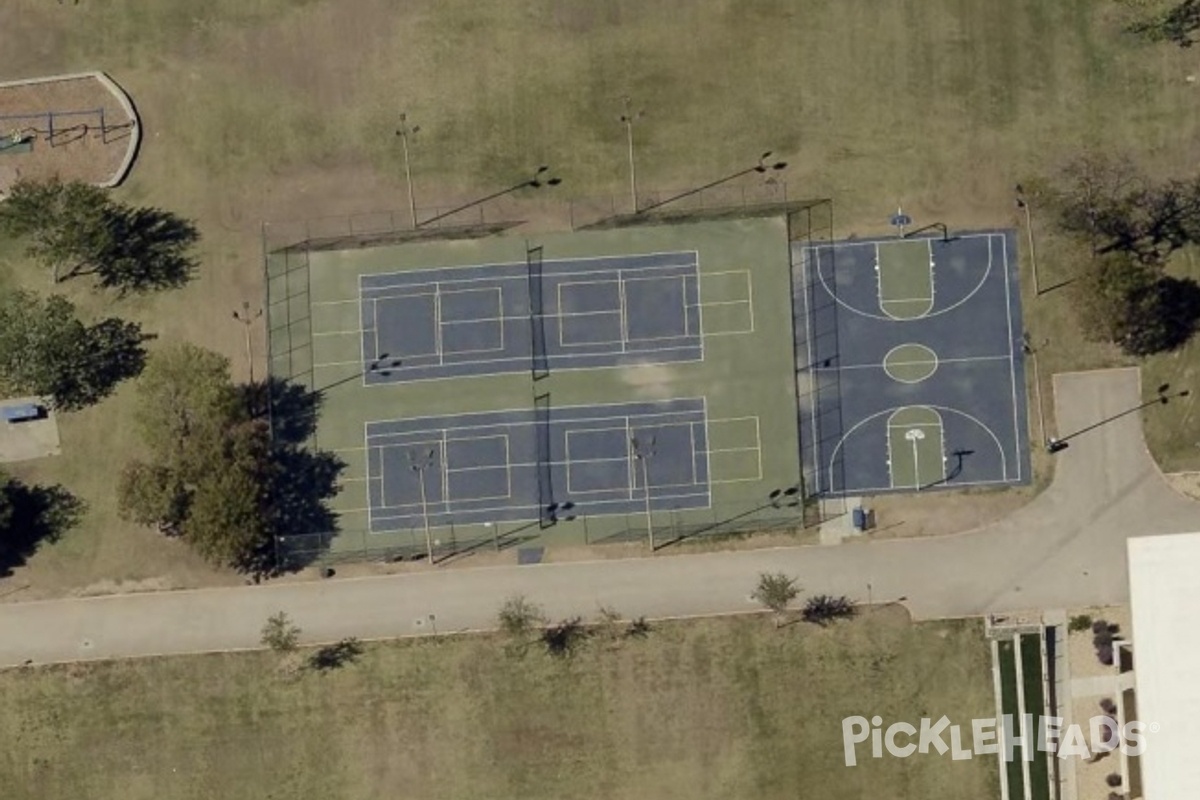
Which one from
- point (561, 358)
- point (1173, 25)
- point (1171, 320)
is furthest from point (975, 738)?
point (1173, 25)

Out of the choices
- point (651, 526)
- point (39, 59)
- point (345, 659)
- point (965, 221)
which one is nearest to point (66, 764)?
point (345, 659)

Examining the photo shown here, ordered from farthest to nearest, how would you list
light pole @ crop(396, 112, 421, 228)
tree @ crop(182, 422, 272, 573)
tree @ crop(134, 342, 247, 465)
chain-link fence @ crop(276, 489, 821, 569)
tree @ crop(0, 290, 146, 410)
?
1. light pole @ crop(396, 112, 421, 228)
2. chain-link fence @ crop(276, 489, 821, 569)
3. tree @ crop(0, 290, 146, 410)
4. tree @ crop(134, 342, 247, 465)
5. tree @ crop(182, 422, 272, 573)

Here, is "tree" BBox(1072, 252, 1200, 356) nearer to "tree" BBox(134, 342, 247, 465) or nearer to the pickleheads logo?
the pickleheads logo

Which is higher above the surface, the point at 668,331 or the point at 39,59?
the point at 39,59

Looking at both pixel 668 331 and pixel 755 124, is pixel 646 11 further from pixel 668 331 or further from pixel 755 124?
pixel 668 331

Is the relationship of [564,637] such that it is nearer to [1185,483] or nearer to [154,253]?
[154,253]

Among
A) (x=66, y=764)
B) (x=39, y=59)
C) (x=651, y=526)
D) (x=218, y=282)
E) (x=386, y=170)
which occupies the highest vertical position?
(x=39, y=59)

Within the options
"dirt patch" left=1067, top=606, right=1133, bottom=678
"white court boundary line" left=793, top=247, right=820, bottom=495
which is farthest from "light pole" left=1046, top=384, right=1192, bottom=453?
"white court boundary line" left=793, top=247, right=820, bottom=495
